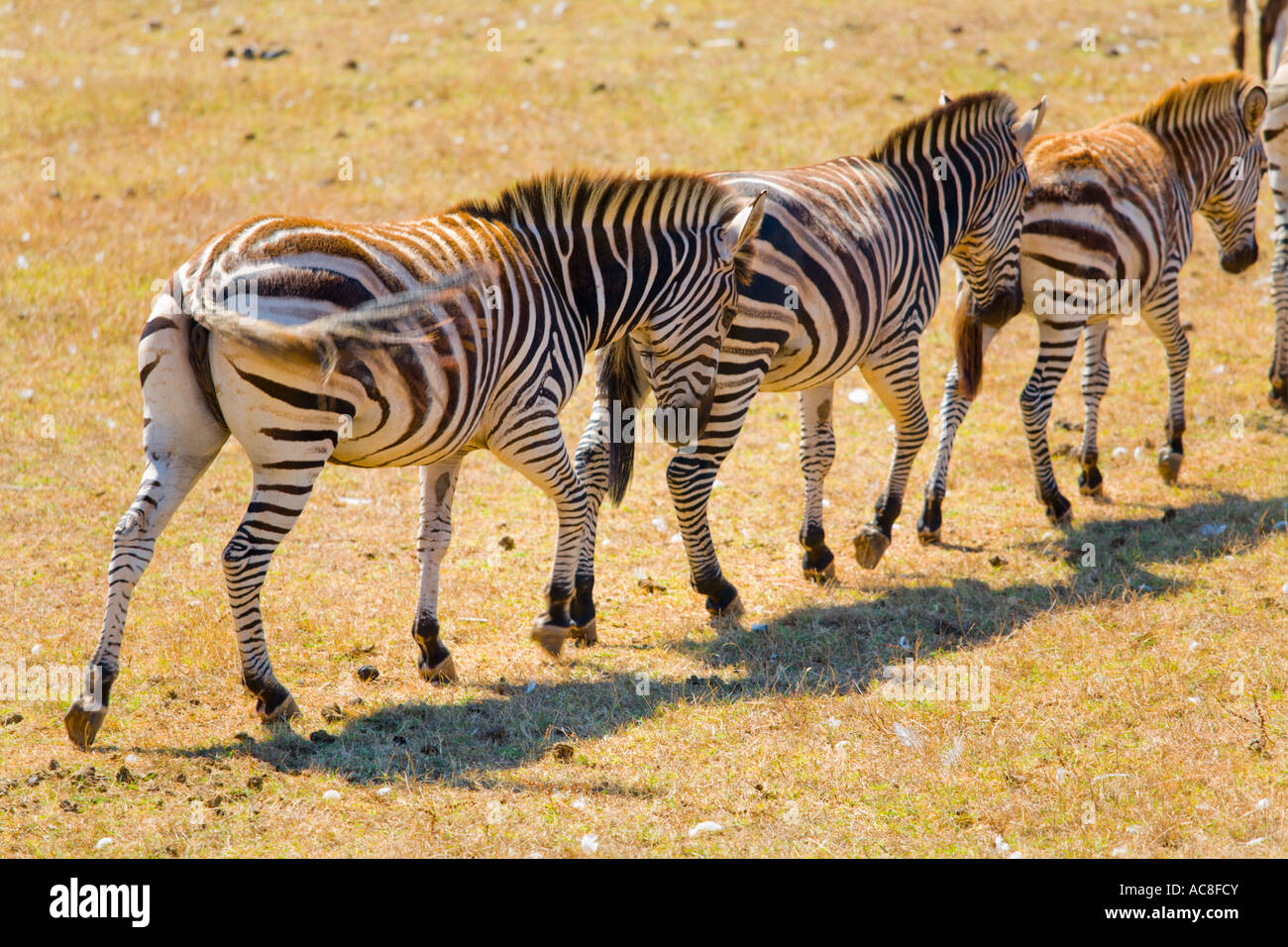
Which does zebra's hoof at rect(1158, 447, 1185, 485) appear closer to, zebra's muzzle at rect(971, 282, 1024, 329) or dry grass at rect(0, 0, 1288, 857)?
dry grass at rect(0, 0, 1288, 857)

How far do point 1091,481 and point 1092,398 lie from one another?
29.6 inches

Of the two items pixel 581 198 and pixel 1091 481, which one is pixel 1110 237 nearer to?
pixel 1091 481

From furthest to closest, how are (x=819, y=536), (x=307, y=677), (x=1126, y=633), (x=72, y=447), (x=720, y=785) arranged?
1. (x=72, y=447)
2. (x=819, y=536)
3. (x=1126, y=633)
4. (x=307, y=677)
5. (x=720, y=785)

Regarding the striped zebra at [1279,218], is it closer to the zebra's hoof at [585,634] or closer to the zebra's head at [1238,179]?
the zebra's head at [1238,179]

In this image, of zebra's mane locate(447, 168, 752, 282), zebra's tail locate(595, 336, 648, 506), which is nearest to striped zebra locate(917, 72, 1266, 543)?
zebra's tail locate(595, 336, 648, 506)

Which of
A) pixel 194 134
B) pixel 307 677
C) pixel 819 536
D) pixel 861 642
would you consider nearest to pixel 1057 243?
pixel 819 536

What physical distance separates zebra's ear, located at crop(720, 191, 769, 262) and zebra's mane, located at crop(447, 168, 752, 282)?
12 centimetres

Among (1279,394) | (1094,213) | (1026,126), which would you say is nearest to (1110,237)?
(1094,213)

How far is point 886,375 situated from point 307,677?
454cm

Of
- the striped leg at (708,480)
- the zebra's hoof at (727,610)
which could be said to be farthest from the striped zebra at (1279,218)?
the zebra's hoof at (727,610)

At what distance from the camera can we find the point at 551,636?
6.95 meters

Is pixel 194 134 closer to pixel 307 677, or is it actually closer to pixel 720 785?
pixel 307 677

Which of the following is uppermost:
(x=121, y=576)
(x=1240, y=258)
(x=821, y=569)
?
(x=1240, y=258)

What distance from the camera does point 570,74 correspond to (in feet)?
60.2
